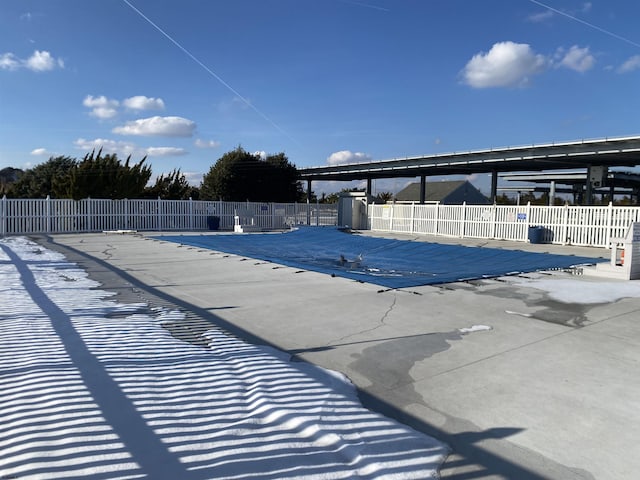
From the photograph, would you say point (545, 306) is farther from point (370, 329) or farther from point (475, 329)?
point (370, 329)

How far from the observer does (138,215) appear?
94.2 feet

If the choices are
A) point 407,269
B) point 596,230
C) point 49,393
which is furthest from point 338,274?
point 596,230

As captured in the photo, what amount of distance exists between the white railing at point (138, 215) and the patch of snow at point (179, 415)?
75.2 ft

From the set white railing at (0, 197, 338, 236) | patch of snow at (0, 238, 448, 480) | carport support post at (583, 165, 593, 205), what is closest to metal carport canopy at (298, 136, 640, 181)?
carport support post at (583, 165, 593, 205)

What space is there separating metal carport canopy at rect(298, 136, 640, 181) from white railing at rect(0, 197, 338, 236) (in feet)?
26.3

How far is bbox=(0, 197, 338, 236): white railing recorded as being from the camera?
24.8 meters

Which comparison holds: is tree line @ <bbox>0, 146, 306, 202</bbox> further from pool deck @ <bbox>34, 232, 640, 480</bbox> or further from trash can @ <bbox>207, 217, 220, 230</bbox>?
pool deck @ <bbox>34, 232, 640, 480</bbox>

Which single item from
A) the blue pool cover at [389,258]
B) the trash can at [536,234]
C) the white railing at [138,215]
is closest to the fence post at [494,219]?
the trash can at [536,234]

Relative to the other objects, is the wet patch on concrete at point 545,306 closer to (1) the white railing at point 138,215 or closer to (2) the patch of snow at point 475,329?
(2) the patch of snow at point 475,329

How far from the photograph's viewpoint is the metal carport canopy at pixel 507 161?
27809 mm

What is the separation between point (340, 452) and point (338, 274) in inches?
306

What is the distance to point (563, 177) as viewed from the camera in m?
41.9

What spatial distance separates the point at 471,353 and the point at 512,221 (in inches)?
741

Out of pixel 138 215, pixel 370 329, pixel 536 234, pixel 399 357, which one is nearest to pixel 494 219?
pixel 536 234
